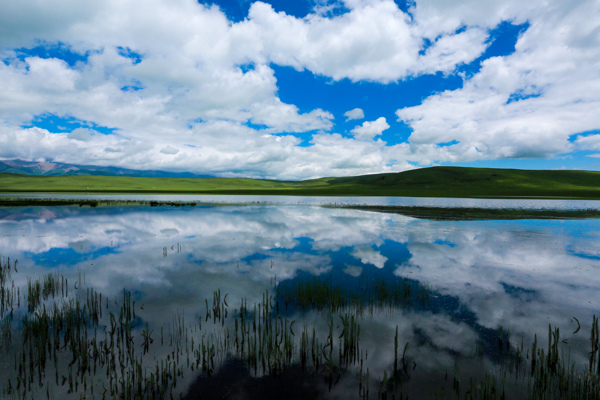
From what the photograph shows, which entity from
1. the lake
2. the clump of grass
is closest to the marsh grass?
the lake

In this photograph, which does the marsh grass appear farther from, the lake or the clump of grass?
the clump of grass

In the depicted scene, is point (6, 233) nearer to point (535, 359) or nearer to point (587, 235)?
point (535, 359)

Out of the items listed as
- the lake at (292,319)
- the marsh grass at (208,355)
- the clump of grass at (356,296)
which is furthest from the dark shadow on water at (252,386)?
the clump of grass at (356,296)

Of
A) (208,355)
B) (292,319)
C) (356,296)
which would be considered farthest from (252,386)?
(356,296)

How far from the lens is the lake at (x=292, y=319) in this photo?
7531 mm

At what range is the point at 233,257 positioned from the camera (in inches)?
805

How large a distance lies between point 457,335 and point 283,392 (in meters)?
6.53

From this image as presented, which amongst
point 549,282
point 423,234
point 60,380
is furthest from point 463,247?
point 60,380

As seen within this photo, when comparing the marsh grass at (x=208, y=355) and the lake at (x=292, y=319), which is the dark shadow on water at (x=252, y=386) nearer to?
the lake at (x=292, y=319)

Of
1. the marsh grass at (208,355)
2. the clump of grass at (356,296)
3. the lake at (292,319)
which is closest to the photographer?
the marsh grass at (208,355)

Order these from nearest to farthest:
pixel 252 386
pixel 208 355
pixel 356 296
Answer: pixel 252 386 < pixel 208 355 < pixel 356 296

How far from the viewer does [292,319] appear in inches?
436

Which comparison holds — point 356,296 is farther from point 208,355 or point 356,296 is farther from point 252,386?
point 208,355

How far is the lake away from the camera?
7531 millimetres
